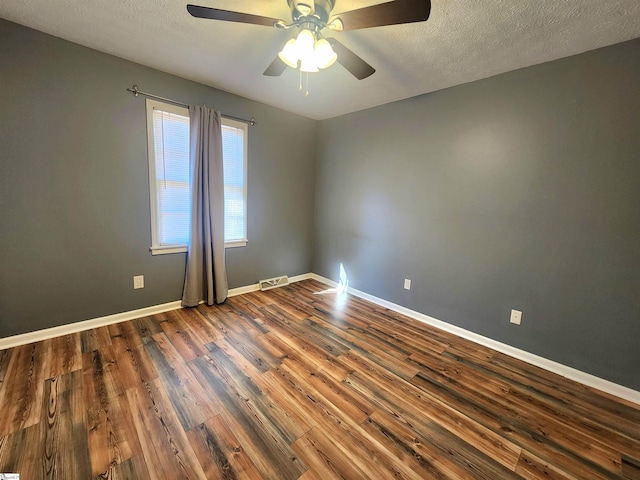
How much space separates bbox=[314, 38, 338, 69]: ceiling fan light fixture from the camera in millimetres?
1578

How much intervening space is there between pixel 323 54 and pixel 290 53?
0.70ft

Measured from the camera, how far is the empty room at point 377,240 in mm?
1429

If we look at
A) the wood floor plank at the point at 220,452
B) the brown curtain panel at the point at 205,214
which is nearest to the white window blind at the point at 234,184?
the brown curtain panel at the point at 205,214

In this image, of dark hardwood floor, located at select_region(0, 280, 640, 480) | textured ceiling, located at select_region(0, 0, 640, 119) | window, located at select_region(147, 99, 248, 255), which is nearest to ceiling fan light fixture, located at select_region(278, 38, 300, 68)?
textured ceiling, located at select_region(0, 0, 640, 119)

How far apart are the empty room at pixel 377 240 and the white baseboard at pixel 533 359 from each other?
0.05 feet

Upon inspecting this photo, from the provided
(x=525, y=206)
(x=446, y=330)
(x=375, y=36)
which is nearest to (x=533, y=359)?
(x=446, y=330)

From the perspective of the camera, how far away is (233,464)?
4.15 feet

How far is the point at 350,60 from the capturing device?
68.0 inches

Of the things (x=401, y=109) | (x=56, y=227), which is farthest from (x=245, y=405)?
(x=401, y=109)

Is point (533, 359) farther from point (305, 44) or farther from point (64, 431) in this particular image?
point (64, 431)

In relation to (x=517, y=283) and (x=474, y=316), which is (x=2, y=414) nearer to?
(x=474, y=316)

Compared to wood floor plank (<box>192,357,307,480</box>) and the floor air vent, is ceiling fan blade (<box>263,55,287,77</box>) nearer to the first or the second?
wood floor plank (<box>192,357,307,480</box>)

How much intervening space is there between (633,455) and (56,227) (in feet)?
14.2

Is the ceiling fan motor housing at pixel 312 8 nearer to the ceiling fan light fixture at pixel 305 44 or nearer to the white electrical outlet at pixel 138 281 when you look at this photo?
the ceiling fan light fixture at pixel 305 44
